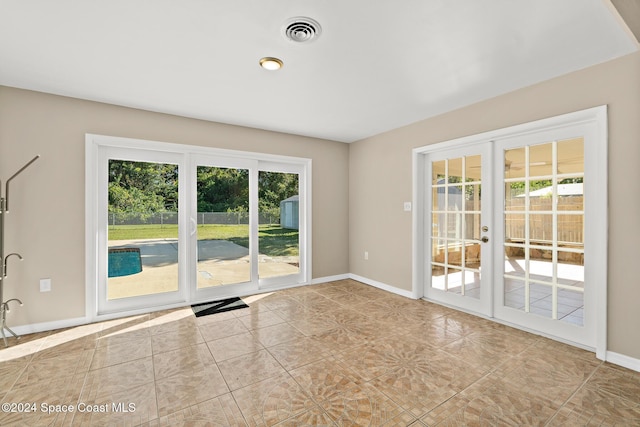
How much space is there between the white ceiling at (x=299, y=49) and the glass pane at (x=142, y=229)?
0.84 m

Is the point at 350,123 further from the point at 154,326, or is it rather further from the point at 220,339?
the point at 154,326

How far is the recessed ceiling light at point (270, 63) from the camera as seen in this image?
241cm

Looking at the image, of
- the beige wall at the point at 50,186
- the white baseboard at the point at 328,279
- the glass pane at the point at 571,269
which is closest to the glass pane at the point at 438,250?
the glass pane at the point at 571,269

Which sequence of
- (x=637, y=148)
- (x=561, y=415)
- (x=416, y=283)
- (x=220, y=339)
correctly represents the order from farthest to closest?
(x=416, y=283), (x=220, y=339), (x=637, y=148), (x=561, y=415)

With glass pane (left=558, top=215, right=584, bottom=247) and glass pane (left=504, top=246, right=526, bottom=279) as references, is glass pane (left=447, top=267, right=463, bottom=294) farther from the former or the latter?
glass pane (left=558, top=215, right=584, bottom=247)

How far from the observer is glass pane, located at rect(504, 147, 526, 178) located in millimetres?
3131

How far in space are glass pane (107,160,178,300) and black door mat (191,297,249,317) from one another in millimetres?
446

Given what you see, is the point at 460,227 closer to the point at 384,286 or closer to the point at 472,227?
the point at 472,227

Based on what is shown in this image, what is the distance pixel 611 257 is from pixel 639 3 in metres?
1.85

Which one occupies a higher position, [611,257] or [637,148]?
[637,148]

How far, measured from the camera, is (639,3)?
1.89m

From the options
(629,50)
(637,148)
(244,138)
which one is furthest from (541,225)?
(244,138)

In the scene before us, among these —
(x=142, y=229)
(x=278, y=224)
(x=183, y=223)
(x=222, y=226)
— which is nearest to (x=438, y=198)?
(x=278, y=224)

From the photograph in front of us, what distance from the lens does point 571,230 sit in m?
2.79
